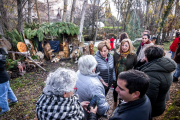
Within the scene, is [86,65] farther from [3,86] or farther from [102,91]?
[3,86]

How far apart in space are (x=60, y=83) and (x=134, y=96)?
31.0 inches

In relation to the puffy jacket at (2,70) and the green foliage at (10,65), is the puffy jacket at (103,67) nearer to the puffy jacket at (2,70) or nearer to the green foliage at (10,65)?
the puffy jacket at (2,70)

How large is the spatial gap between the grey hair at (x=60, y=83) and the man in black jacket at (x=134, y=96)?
0.55m

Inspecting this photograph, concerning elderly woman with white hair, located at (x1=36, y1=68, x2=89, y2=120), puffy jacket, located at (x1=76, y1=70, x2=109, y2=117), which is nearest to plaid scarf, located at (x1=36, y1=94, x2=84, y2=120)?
elderly woman with white hair, located at (x1=36, y1=68, x2=89, y2=120)

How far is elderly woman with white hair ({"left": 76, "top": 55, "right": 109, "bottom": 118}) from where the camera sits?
1538 mm

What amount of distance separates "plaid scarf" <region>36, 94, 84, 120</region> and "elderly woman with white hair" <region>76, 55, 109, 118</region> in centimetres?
38

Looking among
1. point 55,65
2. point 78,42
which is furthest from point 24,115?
point 78,42

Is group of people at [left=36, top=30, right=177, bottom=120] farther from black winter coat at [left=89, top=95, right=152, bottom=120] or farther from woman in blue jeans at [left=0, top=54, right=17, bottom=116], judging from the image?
woman in blue jeans at [left=0, top=54, right=17, bottom=116]

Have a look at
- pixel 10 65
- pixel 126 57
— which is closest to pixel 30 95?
pixel 10 65

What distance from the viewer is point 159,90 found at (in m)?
1.60

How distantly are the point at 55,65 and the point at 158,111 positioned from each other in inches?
248

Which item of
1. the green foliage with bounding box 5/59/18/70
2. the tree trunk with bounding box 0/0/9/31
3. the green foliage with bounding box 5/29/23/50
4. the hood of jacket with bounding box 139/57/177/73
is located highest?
the tree trunk with bounding box 0/0/9/31

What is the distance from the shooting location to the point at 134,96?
1.12m

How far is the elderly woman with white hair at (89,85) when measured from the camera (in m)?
1.54
